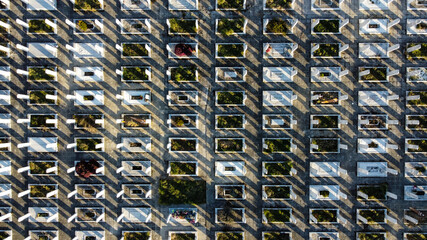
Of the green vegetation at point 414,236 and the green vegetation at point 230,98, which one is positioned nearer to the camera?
the green vegetation at point 230,98

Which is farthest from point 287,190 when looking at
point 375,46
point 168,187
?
point 375,46

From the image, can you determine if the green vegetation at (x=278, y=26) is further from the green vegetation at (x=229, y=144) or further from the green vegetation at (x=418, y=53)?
the green vegetation at (x=418, y=53)

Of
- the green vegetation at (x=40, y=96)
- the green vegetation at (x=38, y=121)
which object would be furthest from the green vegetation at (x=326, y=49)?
the green vegetation at (x=38, y=121)

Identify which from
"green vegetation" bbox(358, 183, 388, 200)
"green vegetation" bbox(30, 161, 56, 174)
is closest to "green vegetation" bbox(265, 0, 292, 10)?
"green vegetation" bbox(358, 183, 388, 200)

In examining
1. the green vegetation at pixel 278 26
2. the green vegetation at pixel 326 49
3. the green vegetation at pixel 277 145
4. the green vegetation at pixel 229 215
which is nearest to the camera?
the green vegetation at pixel 278 26

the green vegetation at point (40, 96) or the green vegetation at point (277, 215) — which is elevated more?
the green vegetation at point (40, 96)
